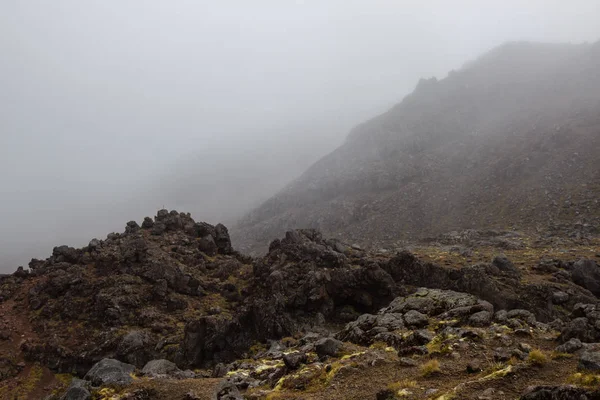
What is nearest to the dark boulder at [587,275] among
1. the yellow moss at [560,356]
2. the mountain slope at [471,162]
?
the yellow moss at [560,356]

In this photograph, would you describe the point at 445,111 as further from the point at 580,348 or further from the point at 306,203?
the point at 580,348

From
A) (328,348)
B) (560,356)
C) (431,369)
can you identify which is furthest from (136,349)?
(560,356)

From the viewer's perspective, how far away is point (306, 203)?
5325 inches

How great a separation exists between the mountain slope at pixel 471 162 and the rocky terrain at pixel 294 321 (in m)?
33.3

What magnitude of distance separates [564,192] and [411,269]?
62763 mm

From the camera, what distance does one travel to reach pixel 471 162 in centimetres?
11406

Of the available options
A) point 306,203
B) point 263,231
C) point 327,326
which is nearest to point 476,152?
point 306,203

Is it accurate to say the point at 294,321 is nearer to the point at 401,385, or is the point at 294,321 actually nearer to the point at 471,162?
the point at 401,385

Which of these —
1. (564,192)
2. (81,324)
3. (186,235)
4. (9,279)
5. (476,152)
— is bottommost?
(564,192)

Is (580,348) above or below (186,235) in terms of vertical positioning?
below

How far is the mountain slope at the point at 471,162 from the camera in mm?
85562

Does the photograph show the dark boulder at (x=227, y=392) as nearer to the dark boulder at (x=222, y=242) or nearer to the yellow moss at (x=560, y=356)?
the yellow moss at (x=560, y=356)

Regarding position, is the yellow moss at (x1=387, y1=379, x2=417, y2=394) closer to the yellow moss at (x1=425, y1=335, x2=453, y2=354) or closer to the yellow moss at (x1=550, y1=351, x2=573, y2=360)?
the yellow moss at (x1=425, y1=335, x2=453, y2=354)

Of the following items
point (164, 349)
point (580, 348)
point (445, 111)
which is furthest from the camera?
point (445, 111)
